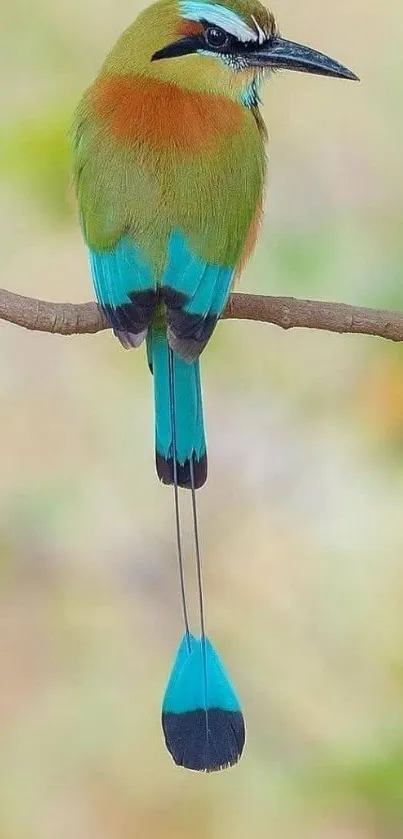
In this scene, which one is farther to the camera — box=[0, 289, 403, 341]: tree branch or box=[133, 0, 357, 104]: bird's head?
box=[133, 0, 357, 104]: bird's head

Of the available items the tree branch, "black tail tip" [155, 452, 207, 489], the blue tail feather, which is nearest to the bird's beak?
the tree branch

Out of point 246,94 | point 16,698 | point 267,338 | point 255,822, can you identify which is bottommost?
point 255,822

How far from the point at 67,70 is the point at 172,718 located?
1.54 metres

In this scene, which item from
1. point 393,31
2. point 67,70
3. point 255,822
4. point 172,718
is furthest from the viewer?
point 393,31

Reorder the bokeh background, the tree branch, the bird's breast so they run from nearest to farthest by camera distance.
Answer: the tree branch < the bird's breast < the bokeh background

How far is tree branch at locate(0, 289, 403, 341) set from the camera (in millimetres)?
1657

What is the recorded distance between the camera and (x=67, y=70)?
2.73m

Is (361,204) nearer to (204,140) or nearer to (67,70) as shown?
(67,70)

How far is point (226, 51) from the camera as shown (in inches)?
75.4

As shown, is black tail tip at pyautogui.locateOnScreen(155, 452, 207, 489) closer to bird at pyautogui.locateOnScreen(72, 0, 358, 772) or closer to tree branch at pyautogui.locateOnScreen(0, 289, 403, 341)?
bird at pyautogui.locateOnScreen(72, 0, 358, 772)

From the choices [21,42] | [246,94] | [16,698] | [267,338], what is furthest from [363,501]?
[21,42]

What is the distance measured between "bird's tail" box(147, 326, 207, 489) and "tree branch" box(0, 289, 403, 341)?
95mm

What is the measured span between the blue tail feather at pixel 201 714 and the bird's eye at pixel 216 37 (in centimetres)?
85

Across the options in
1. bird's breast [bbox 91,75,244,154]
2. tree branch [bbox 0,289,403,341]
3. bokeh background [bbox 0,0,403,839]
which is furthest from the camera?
bokeh background [bbox 0,0,403,839]
